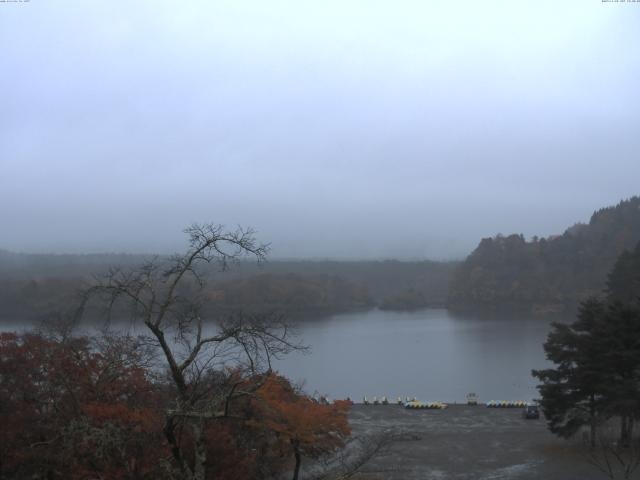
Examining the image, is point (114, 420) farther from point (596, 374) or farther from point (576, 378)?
point (576, 378)

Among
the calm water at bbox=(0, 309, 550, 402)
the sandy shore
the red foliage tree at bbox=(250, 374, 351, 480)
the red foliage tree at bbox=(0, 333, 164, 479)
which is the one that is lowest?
the calm water at bbox=(0, 309, 550, 402)

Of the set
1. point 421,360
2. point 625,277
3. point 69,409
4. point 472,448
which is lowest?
point 421,360

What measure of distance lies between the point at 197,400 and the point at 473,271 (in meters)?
65.7

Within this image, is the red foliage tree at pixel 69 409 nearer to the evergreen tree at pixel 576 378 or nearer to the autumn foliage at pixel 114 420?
the autumn foliage at pixel 114 420

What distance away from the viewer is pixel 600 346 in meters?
10.4

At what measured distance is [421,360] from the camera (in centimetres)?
2783

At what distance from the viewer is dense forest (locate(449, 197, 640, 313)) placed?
2394 inches

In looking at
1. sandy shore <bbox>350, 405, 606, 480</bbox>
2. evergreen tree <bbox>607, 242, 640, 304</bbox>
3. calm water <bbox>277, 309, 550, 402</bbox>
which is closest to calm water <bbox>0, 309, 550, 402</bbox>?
calm water <bbox>277, 309, 550, 402</bbox>

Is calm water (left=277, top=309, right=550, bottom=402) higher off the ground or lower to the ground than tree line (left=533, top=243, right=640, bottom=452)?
lower

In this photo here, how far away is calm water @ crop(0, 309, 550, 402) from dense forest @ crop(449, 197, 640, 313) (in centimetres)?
1715

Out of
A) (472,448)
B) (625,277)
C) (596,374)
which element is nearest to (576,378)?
(596,374)

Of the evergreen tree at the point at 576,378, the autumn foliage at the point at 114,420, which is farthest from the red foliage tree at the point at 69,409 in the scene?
the evergreen tree at the point at 576,378

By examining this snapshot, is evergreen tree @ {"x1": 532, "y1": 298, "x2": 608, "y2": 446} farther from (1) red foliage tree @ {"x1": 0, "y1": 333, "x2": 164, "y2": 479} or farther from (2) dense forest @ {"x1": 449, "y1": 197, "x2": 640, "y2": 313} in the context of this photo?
(2) dense forest @ {"x1": 449, "y1": 197, "x2": 640, "y2": 313}

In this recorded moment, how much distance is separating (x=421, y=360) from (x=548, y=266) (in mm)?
41703
